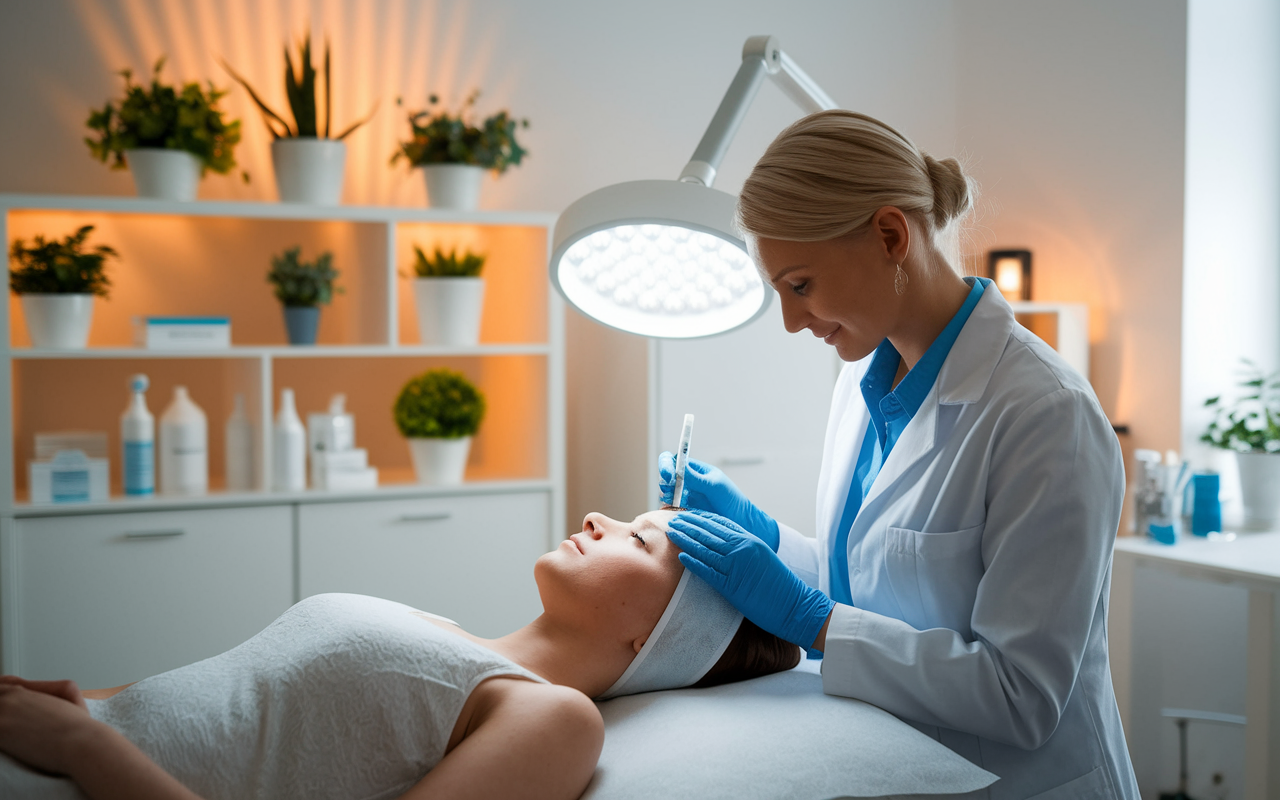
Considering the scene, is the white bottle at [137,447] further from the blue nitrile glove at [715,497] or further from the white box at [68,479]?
the blue nitrile glove at [715,497]

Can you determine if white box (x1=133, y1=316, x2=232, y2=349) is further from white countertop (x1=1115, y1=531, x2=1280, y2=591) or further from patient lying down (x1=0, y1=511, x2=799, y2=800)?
white countertop (x1=1115, y1=531, x2=1280, y2=591)

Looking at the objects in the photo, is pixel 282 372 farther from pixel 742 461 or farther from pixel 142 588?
pixel 742 461

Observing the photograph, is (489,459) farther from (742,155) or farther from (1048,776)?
(1048,776)

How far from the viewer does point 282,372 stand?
2773mm

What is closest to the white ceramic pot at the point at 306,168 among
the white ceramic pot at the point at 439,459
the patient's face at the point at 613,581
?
the white ceramic pot at the point at 439,459

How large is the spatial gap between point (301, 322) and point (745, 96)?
1599 mm

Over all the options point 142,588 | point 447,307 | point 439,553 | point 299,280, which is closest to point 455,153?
point 447,307

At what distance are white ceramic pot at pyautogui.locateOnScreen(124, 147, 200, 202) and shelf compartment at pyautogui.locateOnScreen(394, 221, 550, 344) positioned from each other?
0.59m

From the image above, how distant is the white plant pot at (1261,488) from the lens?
2.53m

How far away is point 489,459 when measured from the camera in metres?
2.97

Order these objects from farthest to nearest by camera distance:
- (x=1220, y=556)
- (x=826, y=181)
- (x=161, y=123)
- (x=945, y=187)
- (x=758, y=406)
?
(x=758, y=406)
(x=161, y=123)
(x=1220, y=556)
(x=945, y=187)
(x=826, y=181)

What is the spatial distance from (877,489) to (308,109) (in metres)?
1.89

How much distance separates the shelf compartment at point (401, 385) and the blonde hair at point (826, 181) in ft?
5.21

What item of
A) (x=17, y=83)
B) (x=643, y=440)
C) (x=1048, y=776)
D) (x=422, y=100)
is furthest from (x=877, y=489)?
(x=17, y=83)
